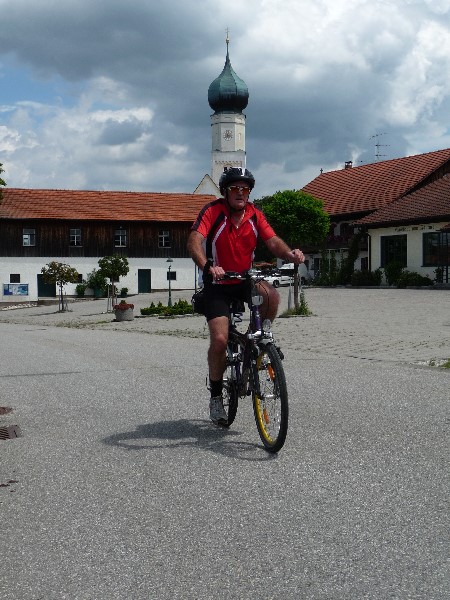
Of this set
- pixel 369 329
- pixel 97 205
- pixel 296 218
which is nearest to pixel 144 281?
pixel 97 205

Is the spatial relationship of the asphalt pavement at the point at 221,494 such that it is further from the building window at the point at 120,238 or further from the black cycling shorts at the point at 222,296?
the building window at the point at 120,238

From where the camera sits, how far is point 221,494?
185 inches

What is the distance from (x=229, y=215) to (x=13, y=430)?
247 centimetres

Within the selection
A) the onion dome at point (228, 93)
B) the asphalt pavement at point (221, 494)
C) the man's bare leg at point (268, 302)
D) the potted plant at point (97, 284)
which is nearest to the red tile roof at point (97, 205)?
the potted plant at point (97, 284)

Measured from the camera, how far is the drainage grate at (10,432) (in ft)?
21.9

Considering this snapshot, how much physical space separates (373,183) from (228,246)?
61329 millimetres

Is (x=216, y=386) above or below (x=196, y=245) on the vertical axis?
below

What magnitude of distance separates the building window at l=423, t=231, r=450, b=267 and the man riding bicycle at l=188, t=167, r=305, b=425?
41134 millimetres

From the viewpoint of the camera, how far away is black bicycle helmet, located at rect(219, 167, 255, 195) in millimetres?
5992

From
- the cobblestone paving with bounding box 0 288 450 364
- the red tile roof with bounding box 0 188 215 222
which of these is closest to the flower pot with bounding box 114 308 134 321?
the cobblestone paving with bounding box 0 288 450 364

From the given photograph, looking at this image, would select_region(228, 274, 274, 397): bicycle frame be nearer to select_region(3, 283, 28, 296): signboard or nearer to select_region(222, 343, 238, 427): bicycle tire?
select_region(222, 343, 238, 427): bicycle tire

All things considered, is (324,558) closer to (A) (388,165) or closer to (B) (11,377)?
(B) (11,377)

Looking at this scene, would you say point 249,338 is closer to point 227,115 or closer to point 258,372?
point 258,372

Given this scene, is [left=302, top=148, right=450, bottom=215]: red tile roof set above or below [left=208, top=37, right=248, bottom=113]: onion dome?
below
